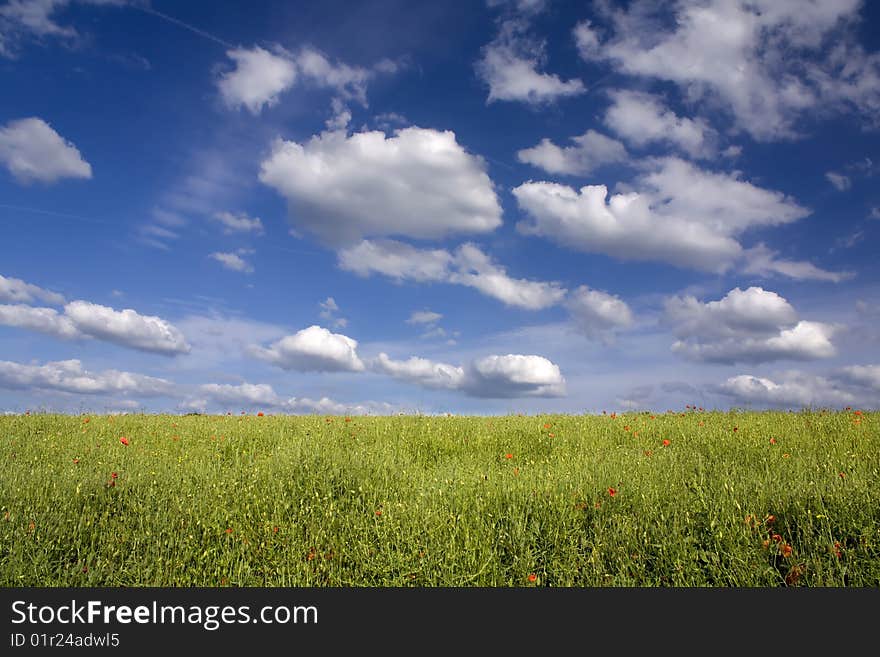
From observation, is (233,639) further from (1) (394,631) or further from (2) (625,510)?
(2) (625,510)

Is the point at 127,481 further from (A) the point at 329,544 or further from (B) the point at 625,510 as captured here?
(B) the point at 625,510

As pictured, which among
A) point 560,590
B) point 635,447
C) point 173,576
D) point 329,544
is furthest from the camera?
point 635,447

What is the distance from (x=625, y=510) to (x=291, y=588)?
13.0 ft

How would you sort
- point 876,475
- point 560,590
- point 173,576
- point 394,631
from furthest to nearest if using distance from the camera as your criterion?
point 876,475, point 173,576, point 560,590, point 394,631

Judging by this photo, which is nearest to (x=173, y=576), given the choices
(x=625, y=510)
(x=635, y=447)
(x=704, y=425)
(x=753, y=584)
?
(x=625, y=510)

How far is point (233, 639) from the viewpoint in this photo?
4.61 m

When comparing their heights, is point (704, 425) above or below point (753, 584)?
above

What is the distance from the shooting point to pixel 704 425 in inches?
470

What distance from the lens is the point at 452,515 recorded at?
21.4 ft

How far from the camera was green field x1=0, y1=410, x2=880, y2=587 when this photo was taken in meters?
5.84

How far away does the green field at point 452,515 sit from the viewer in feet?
19.2

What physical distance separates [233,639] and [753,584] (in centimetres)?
474

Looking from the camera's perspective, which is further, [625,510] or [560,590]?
[625,510]

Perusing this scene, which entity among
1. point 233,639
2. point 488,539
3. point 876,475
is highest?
point 876,475
